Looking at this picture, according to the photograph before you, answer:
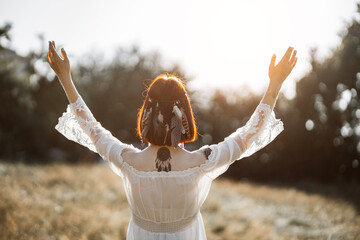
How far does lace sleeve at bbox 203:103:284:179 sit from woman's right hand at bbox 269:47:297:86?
0.17 m

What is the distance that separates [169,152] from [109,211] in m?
5.16

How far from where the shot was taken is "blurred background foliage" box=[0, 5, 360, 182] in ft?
47.2

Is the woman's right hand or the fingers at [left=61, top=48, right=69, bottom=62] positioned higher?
the fingers at [left=61, top=48, right=69, bottom=62]

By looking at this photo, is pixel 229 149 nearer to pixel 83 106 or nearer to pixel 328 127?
pixel 83 106

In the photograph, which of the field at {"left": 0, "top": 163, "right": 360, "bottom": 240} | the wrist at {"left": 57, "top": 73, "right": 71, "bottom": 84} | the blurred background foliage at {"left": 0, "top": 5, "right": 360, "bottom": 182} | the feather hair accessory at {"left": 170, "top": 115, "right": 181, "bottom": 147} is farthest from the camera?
the blurred background foliage at {"left": 0, "top": 5, "right": 360, "bottom": 182}

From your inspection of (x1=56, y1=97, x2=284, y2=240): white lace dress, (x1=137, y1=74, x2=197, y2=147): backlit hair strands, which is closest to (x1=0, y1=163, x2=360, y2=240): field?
(x1=56, y1=97, x2=284, y2=240): white lace dress

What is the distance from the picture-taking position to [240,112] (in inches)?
725

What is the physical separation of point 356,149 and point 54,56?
15203 mm

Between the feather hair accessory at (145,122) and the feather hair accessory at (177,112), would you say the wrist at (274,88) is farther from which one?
the feather hair accessory at (145,122)

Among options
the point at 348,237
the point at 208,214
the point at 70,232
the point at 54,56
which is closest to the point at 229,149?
the point at 54,56

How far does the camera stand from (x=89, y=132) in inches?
81.6

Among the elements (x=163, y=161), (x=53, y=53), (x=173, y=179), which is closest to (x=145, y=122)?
(x=163, y=161)

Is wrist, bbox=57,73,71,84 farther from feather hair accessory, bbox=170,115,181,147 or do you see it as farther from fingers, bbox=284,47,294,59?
fingers, bbox=284,47,294,59

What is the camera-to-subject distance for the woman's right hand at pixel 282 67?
6.33 ft
